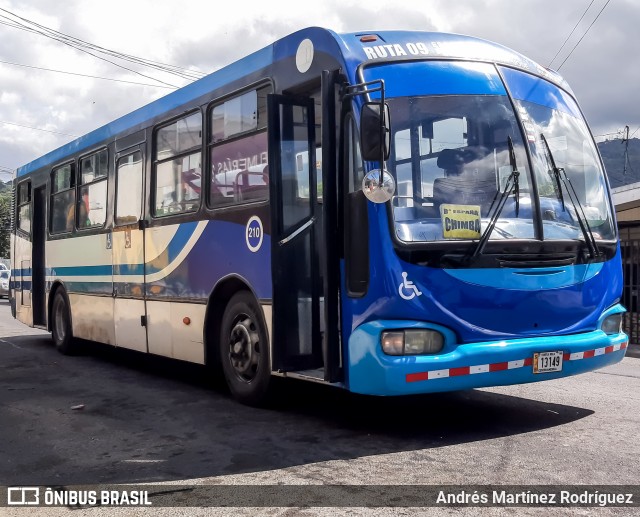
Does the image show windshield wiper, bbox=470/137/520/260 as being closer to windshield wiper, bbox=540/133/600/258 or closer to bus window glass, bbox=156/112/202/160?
windshield wiper, bbox=540/133/600/258

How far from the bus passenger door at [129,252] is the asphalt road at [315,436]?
0.83 meters

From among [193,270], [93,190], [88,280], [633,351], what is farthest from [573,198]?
[633,351]

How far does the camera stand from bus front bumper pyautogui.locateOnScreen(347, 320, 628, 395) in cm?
525

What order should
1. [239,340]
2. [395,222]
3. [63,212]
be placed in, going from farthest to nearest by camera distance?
[63,212] < [239,340] < [395,222]


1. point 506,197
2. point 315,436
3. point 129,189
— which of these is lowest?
point 315,436

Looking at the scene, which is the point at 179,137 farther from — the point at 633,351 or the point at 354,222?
the point at 633,351

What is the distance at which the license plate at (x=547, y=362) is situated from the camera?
5633 millimetres

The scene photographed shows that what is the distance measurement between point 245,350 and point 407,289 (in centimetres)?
216

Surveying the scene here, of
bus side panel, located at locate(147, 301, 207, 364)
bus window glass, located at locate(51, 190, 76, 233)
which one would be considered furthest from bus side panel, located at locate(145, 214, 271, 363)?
bus window glass, located at locate(51, 190, 76, 233)

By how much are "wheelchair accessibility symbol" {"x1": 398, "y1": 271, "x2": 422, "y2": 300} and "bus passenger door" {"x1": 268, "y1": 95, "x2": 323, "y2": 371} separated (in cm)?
104

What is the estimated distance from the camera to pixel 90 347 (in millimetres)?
12367

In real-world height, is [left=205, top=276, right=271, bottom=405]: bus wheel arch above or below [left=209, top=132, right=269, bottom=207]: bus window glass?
below

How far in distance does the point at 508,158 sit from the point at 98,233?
6.45 meters

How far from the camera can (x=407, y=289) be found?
532cm
